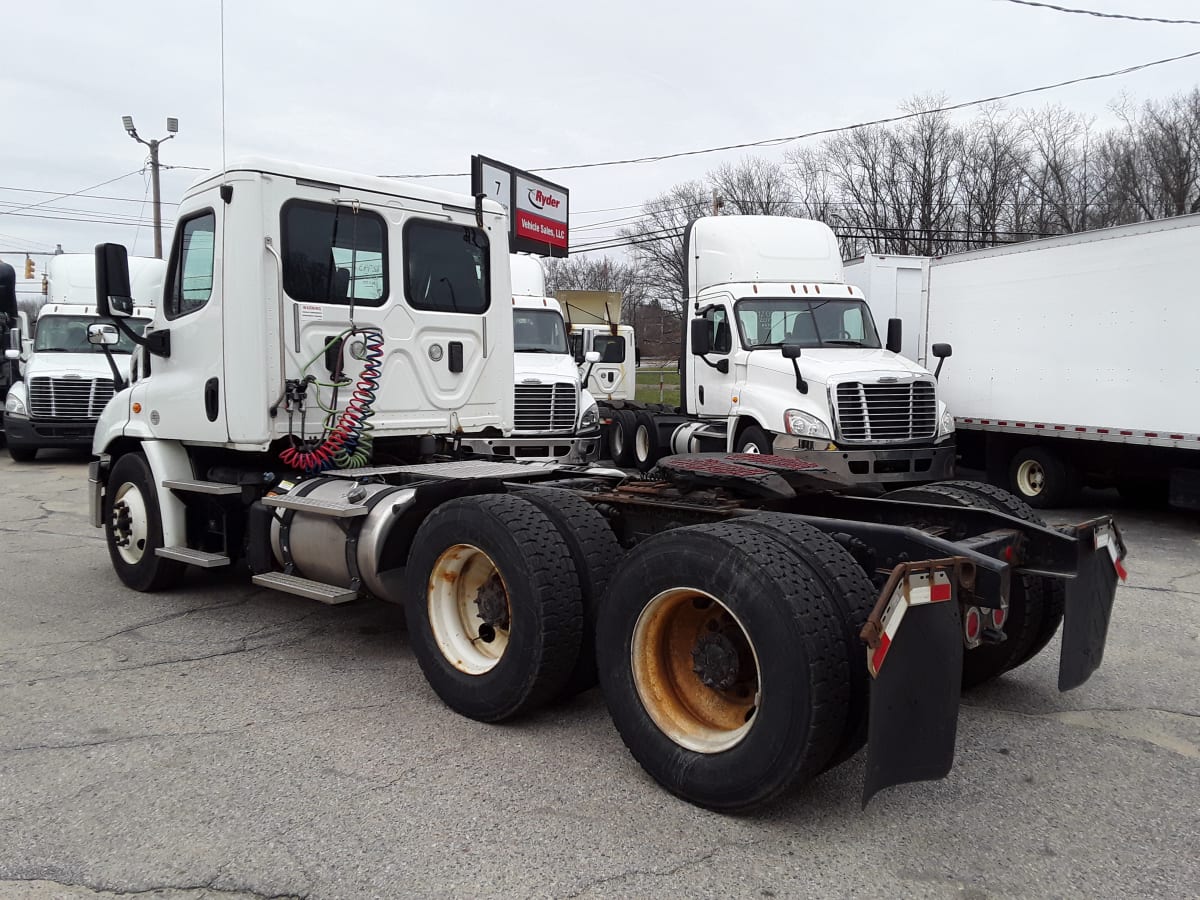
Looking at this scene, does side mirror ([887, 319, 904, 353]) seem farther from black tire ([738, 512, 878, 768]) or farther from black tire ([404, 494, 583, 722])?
black tire ([738, 512, 878, 768])

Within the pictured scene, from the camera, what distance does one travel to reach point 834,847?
3.19m

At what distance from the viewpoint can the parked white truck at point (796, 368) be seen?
10.2 metres

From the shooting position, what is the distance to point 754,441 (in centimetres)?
1123

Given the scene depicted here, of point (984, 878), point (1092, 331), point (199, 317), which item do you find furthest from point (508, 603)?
point (1092, 331)

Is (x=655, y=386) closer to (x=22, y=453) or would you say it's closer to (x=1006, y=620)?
(x=22, y=453)

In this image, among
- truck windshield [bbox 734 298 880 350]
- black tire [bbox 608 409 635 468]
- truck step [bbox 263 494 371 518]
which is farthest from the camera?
black tire [bbox 608 409 635 468]

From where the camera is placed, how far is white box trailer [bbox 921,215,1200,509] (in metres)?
9.34

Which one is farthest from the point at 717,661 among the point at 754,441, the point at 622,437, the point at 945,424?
the point at 622,437

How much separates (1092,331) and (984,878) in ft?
28.7

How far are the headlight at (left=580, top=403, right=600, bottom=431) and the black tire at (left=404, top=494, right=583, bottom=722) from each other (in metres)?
8.33

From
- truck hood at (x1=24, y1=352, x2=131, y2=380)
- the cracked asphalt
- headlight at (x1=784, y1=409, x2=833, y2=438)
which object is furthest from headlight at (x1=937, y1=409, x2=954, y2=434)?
truck hood at (x1=24, y1=352, x2=131, y2=380)

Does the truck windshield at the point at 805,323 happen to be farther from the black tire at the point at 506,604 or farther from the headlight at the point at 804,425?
the black tire at the point at 506,604

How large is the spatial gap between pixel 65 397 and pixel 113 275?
1209 cm

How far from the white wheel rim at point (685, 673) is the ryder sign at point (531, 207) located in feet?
78.1
